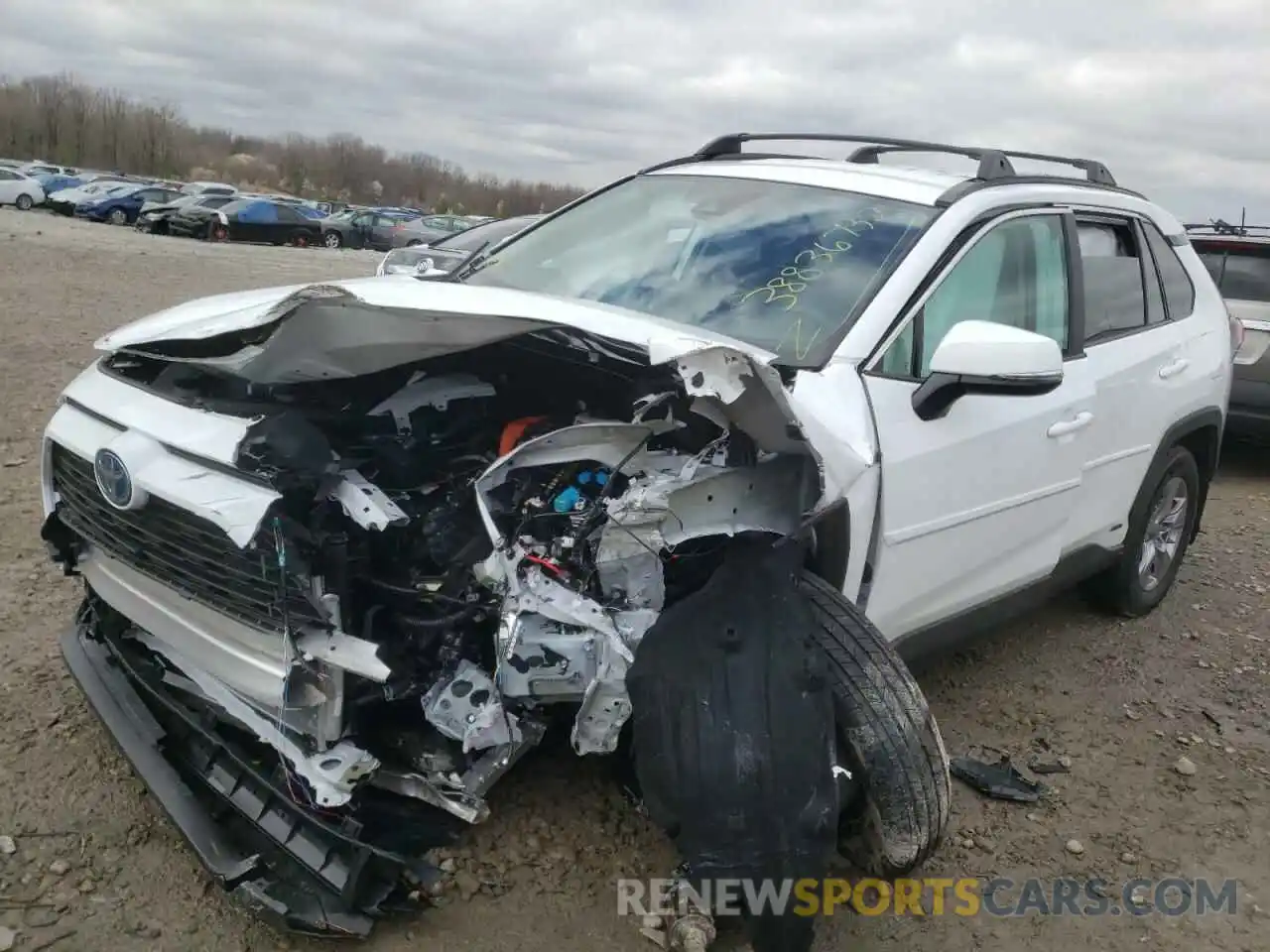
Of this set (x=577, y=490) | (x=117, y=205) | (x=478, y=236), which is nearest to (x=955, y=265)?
(x=577, y=490)

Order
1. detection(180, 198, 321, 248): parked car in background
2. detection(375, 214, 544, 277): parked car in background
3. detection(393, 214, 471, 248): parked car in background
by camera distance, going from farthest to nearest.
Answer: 1. detection(180, 198, 321, 248): parked car in background
2. detection(393, 214, 471, 248): parked car in background
3. detection(375, 214, 544, 277): parked car in background

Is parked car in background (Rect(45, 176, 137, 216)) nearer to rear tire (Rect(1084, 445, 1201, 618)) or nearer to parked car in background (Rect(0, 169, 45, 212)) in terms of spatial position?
parked car in background (Rect(0, 169, 45, 212))

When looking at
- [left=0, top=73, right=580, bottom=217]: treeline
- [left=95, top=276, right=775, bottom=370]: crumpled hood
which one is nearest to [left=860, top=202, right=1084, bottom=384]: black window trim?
[left=95, top=276, right=775, bottom=370]: crumpled hood

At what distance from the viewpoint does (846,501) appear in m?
2.57

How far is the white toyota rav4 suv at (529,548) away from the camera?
225 cm

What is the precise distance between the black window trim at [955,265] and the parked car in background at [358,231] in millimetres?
26559

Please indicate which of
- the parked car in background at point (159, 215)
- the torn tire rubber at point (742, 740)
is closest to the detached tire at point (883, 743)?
the torn tire rubber at point (742, 740)

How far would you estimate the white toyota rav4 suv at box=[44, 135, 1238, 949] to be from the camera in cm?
225

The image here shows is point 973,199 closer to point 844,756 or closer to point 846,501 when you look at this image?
point 846,501

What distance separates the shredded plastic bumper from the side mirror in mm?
1801

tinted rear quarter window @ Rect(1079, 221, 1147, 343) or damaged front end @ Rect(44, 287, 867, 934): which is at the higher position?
tinted rear quarter window @ Rect(1079, 221, 1147, 343)

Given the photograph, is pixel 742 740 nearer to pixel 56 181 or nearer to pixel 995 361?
pixel 995 361

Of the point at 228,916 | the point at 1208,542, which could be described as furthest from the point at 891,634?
the point at 1208,542

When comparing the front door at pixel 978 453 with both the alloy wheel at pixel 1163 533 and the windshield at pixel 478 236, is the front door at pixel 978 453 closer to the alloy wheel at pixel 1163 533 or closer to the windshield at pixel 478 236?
the alloy wheel at pixel 1163 533
